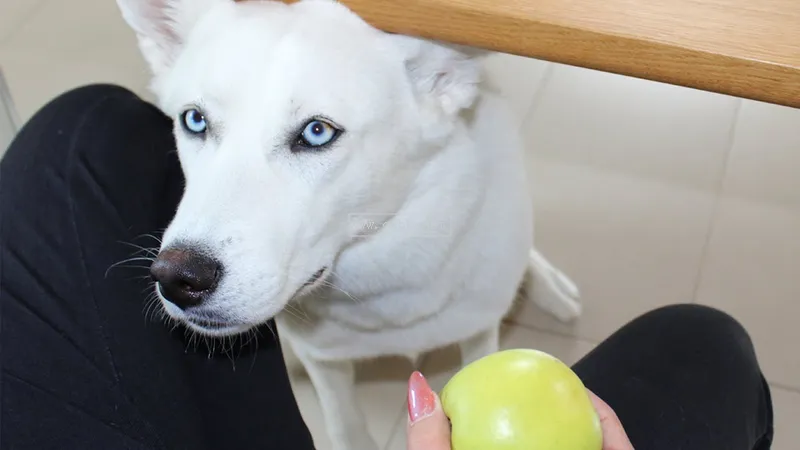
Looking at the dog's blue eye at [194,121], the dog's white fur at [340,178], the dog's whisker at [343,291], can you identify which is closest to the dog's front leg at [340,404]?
the dog's white fur at [340,178]

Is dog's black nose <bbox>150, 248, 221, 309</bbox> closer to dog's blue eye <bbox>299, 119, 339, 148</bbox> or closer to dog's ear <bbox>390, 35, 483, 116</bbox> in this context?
dog's blue eye <bbox>299, 119, 339, 148</bbox>

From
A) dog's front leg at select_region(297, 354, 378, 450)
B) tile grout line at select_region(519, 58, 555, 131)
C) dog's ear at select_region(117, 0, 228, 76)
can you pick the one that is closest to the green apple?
dog's ear at select_region(117, 0, 228, 76)

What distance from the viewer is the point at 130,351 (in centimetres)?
99

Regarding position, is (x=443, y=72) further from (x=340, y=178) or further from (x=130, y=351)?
(x=130, y=351)

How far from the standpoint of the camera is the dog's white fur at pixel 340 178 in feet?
3.13

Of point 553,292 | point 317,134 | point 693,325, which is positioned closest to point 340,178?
point 317,134

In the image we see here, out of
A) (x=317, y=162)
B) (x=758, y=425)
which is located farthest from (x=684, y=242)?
(x=317, y=162)

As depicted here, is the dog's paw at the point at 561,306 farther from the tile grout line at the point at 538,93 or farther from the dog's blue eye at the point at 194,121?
the dog's blue eye at the point at 194,121

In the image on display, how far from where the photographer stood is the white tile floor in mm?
1751

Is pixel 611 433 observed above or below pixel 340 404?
above

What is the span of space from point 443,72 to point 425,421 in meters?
0.50

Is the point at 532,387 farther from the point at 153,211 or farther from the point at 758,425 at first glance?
the point at 153,211

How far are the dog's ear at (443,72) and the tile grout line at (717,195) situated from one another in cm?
93

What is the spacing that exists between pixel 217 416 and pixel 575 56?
24.8 inches
